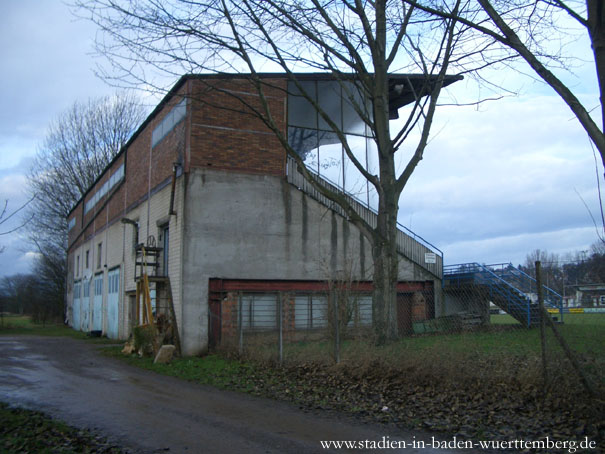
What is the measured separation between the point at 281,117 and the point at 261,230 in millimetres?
4242

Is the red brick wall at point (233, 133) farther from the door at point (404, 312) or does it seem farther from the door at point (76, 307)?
the door at point (76, 307)

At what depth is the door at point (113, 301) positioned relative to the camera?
25906 millimetres

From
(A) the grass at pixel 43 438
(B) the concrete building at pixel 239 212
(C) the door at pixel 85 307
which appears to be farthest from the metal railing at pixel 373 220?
(C) the door at pixel 85 307

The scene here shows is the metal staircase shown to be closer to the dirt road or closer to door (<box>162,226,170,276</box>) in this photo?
door (<box>162,226,170,276</box>)

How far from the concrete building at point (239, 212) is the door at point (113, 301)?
215cm

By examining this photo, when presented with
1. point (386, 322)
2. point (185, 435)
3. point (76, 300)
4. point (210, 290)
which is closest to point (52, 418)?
point (185, 435)

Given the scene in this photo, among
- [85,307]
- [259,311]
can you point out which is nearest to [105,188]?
[85,307]

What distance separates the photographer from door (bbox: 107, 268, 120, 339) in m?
25.9

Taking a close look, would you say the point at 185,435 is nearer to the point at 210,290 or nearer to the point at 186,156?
the point at 210,290

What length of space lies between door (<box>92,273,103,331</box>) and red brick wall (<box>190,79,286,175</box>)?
605 inches

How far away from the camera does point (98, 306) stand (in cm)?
3066

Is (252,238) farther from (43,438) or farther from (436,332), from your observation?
(43,438)

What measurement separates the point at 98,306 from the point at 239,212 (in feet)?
52.5

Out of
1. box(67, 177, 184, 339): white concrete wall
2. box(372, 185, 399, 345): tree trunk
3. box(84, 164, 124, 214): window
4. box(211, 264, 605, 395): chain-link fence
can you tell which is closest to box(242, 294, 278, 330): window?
box(211, 264, 605, 395): chain-link fence
